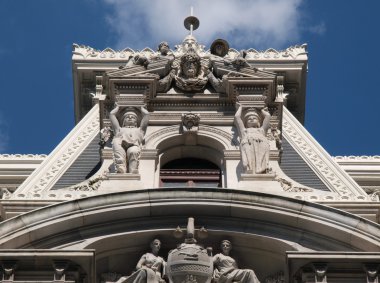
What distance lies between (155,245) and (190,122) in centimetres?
571

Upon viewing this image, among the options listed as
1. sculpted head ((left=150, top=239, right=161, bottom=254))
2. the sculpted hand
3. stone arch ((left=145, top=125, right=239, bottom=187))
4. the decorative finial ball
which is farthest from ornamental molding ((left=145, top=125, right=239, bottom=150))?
the decorative finial ball

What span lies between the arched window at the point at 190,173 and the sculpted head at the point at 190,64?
8.45 ft

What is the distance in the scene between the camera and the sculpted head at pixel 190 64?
114 feet

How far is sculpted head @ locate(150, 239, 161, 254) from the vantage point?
2789 centimetres

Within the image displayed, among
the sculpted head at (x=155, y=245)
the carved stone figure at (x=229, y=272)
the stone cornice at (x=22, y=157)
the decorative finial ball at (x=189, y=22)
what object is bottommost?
the carved stone figure at (x=229, y=272)

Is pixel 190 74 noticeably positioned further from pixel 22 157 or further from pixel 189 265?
pixel 189 265

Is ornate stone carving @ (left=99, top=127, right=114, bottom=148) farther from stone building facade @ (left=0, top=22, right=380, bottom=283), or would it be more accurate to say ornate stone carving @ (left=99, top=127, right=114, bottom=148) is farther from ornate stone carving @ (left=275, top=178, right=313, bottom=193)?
ornate stone carving @ (left=275, top=178, right=313, bottom=193)

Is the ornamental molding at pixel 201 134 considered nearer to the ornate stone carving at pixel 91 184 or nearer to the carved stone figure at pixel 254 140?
the carved stone figure at pixel 254 140

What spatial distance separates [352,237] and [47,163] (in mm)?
8613

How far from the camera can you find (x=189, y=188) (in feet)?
93.2

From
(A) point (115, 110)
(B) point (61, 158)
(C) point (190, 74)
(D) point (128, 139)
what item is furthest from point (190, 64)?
(D) point (128, 139)

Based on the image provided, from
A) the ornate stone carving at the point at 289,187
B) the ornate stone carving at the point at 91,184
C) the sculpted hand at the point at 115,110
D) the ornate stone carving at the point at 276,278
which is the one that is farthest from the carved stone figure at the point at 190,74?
the ornate stone carving at the point at 276,278

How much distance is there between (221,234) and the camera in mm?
28188

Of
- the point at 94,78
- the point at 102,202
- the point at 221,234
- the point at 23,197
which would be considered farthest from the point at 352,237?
the point at 94,78
